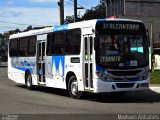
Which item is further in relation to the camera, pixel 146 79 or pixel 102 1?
pixel 102 1

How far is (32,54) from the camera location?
73.8 feet

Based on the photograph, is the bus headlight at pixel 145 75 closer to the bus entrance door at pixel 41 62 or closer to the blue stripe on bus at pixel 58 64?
the blue stripe on bus at pixel 58 64

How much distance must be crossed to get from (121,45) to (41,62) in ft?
19.2

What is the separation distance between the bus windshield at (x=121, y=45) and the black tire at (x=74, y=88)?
76.8 inches

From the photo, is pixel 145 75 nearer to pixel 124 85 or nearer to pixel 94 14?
pixel 124 85

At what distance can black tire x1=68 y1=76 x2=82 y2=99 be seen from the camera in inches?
701

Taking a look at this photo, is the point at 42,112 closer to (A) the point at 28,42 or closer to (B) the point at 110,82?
(B) the point at 110,82

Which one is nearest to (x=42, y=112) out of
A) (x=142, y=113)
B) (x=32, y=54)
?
(x=142, y=113)

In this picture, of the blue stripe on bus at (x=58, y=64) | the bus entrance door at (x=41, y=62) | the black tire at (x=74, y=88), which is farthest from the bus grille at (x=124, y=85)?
the bus entrance door at (x=41, y=62)

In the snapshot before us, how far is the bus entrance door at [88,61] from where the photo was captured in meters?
16.7

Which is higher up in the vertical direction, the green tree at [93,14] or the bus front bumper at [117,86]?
the green tree at [93,14]

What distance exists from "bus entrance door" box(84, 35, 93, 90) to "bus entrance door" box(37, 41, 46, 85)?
4.45 metres

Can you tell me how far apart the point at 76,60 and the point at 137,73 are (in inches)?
98.8

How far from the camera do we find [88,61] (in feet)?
55.5
